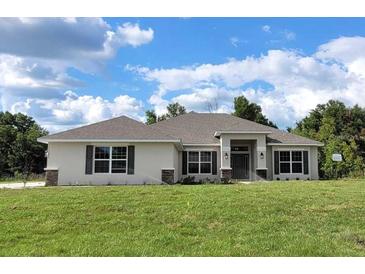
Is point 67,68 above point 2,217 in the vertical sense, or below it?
above

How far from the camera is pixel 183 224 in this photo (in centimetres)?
962

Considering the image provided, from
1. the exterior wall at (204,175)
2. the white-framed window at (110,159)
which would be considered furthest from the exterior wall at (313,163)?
the white-framed window at (110,159)

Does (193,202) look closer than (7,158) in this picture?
Yes

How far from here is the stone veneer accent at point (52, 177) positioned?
22000 millimetres

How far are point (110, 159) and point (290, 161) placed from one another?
451 inches

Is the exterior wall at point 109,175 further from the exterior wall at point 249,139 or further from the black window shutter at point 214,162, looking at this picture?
the black window shutter at point 214,162

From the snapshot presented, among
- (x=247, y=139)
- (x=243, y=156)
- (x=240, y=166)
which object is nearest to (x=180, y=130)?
A: (x=243, y=156)

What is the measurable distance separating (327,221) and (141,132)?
45.9ft

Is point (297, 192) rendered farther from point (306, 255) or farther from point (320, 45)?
point (306, 255)

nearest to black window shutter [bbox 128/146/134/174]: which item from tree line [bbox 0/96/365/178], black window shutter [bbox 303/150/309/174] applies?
black window shutter [bbox 303/150/309/174]

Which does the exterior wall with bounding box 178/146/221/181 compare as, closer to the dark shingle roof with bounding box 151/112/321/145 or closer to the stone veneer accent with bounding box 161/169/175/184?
the dark shingle roof with bounding box 151/112/321/145

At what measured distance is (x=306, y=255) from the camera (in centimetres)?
745

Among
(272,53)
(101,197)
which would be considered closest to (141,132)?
(272,53)

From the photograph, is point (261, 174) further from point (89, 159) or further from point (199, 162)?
point (89, 159)
